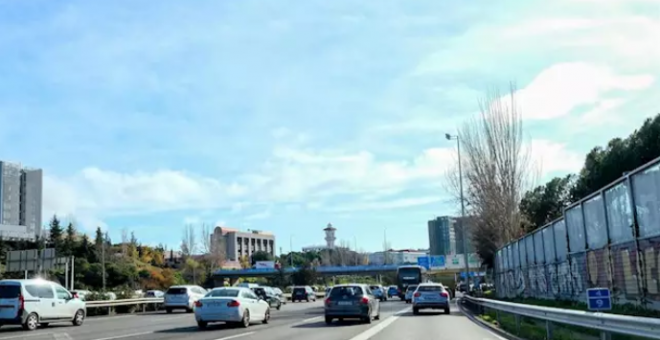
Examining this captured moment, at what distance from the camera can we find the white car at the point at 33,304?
954 inches

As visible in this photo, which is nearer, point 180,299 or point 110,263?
point 180,299

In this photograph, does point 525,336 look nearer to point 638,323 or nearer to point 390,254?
point 638,323

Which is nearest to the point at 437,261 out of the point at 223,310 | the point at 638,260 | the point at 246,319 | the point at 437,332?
the point at 246,319

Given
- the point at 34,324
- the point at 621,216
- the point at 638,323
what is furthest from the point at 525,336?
the point at 34,324

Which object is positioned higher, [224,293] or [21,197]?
[21,197]

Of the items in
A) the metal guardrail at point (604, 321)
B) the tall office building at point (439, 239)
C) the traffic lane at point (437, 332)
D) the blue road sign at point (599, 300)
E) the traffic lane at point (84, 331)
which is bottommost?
the traffic lane at point (437, 332)

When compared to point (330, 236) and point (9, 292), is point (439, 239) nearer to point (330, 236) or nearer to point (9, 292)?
point (330, 236)

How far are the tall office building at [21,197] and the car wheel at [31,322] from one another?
3826 inches

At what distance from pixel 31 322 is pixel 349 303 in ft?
40.5

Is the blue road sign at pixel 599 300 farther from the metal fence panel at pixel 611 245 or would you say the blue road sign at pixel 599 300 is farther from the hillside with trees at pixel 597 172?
the hillside with trees at pixel 597 172

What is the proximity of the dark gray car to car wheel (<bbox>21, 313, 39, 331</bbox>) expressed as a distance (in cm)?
1138

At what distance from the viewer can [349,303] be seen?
82.1 feet

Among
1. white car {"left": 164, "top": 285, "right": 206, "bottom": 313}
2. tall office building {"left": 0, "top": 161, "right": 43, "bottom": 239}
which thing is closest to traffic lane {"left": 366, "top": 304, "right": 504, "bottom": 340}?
white car {"left": 164, "top": 285, "right": 206, "bottom": 313}

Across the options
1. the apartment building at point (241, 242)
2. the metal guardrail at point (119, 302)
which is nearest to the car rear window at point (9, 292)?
the metal guardrail at point (119, 302)
